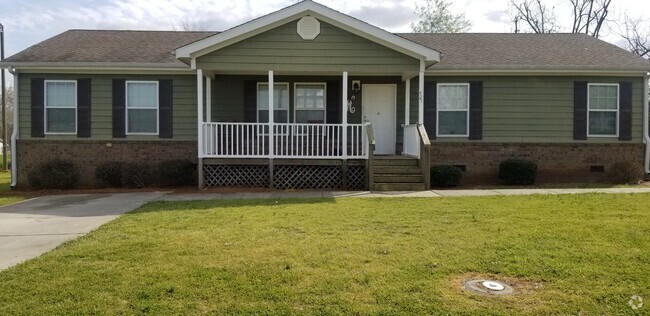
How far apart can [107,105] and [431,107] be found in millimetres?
8981

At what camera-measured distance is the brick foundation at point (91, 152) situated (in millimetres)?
12773

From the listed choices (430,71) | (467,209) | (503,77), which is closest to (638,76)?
(503,77)

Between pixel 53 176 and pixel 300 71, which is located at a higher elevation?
pixel 300 71

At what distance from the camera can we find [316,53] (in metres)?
11.3

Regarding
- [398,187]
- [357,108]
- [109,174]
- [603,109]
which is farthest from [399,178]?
[109,174]

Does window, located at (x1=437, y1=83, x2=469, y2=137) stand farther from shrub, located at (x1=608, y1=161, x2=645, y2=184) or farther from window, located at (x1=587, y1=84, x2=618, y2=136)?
shrub, located at (x1=608, y1=161, x2=645, y2=184)

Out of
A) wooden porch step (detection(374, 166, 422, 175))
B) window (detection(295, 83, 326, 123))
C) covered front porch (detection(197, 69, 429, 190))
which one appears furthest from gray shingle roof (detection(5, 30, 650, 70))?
window (detection(295, 83, 326, 123))

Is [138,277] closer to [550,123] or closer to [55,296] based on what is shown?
[55,296]

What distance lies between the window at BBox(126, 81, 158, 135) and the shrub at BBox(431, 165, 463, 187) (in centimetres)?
765

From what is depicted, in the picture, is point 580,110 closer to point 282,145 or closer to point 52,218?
point 282,145

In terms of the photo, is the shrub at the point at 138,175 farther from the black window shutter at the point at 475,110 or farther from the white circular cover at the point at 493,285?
the white circular cover at the point at 493,285

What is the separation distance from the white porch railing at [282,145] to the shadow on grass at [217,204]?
2.22m

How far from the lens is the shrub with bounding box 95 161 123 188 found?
12344mm

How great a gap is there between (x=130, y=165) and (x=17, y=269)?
8169mm
